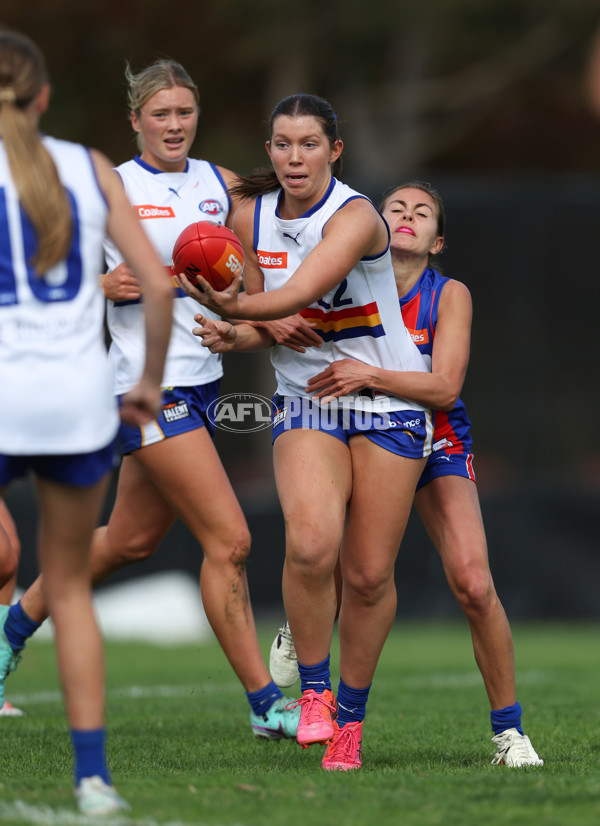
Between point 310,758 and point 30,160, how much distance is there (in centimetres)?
254

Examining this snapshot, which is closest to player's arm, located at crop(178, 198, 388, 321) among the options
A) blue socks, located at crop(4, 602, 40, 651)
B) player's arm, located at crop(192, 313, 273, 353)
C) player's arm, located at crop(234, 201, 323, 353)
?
player's arm, located at crop(192, 313, 273, 353)

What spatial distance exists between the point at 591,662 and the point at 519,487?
115 inches

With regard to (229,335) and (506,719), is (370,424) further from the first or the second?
(506,719)

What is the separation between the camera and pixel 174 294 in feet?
16.2

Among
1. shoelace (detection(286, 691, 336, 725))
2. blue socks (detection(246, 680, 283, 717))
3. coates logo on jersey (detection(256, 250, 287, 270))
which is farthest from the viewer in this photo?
blue socks (detection(246, 680, 283, 717))

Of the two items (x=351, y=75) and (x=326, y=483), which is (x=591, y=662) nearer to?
(x=326, y=483)

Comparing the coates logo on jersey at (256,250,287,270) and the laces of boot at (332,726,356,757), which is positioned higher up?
the coates logo on jersey at (256,250,287,270)

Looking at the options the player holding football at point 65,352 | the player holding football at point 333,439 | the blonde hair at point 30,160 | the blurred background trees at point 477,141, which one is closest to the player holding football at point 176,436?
the player holding football at point 333,439

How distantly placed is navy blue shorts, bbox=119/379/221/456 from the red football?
2.33 feet

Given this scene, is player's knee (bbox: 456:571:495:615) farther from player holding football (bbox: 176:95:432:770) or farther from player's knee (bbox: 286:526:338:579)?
player's knee (bbox: 286:526:338:579)

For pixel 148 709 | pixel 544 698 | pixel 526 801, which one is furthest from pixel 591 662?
pixel 526 801

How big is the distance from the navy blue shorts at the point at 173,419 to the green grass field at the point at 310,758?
1128 millimetres

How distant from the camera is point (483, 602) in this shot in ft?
14.9

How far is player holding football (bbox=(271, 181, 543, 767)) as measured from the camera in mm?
4516
